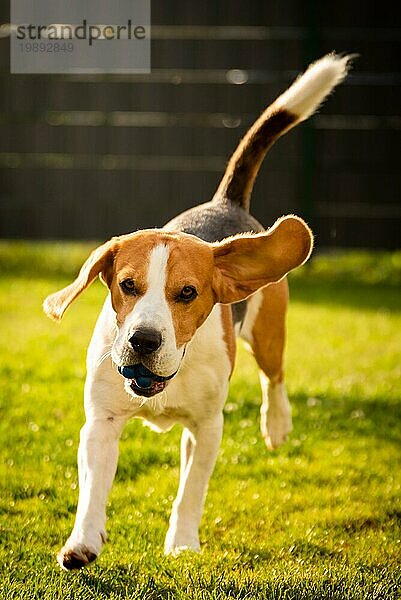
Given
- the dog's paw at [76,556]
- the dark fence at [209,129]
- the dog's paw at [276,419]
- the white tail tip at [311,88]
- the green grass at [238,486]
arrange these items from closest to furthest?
the dog's paw at [76,556] < the green grass at [238,486] < the white tail tip at [311,88] < the dog's paw at [276,419] < the dark fence at [209,129]

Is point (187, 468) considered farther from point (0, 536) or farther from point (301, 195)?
point (301, 195)

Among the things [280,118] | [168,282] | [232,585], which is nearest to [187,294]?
[168,282]

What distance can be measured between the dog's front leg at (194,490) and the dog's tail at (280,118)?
139 centimetres

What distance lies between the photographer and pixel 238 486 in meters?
5.07

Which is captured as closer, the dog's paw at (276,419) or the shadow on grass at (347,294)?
the dog's paw at (276,419)

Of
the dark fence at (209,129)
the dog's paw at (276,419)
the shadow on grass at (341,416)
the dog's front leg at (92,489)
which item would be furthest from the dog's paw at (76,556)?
the dark fence at (209,129)

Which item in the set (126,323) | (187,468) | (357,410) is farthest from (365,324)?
(126,323)

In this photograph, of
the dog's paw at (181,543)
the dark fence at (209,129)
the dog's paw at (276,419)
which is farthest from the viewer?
the dark fence at (209,129)

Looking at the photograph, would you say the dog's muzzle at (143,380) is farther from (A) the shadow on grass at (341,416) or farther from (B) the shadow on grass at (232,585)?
(A) the shadow on grass at (341,416)

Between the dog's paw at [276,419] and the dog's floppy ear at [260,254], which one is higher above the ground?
the dog's floppy ear at [260,254]

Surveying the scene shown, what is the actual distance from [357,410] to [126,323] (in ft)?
10.6

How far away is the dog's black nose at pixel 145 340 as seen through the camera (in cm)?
342

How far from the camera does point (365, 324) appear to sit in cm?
909

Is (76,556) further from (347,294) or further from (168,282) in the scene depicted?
(347,294)
